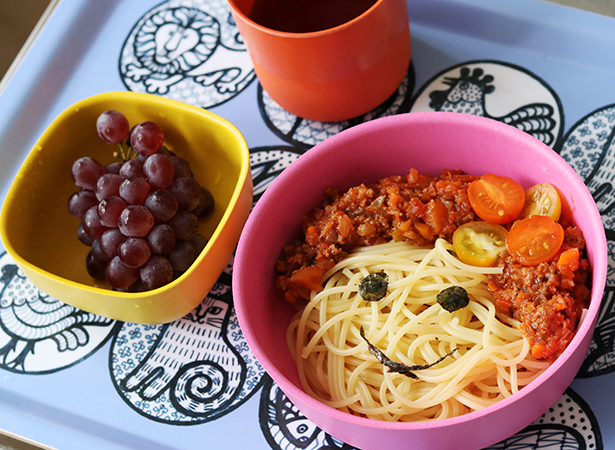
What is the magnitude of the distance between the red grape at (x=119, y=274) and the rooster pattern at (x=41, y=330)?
0.19m

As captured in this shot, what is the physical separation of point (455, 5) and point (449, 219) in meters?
0.81

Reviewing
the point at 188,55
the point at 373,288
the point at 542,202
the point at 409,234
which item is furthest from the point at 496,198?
the point at 188,55

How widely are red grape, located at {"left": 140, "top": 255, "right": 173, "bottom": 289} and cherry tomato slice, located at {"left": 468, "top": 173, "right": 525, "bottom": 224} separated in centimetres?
74

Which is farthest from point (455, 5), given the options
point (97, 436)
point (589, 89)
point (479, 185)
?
point (97, 436)

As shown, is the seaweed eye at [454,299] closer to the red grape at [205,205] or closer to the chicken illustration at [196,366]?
the chicken illustration at [196,366]

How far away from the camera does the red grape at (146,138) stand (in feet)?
5.33

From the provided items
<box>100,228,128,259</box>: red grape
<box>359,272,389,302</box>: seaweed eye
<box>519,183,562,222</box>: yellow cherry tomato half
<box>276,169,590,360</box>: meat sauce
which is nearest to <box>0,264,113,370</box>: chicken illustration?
<box>100,228,128,259</box>: red grape

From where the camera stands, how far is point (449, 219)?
1.47 metres

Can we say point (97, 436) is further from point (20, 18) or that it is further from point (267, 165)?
point (20, 18)

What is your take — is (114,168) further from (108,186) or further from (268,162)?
(268,162)

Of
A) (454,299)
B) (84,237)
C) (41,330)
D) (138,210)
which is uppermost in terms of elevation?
(138,210)

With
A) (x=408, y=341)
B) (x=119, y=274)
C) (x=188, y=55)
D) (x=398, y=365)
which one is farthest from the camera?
(x=188, y=55)

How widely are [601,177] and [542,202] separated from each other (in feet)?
1.02

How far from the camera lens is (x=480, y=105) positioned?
1796 millimetres
